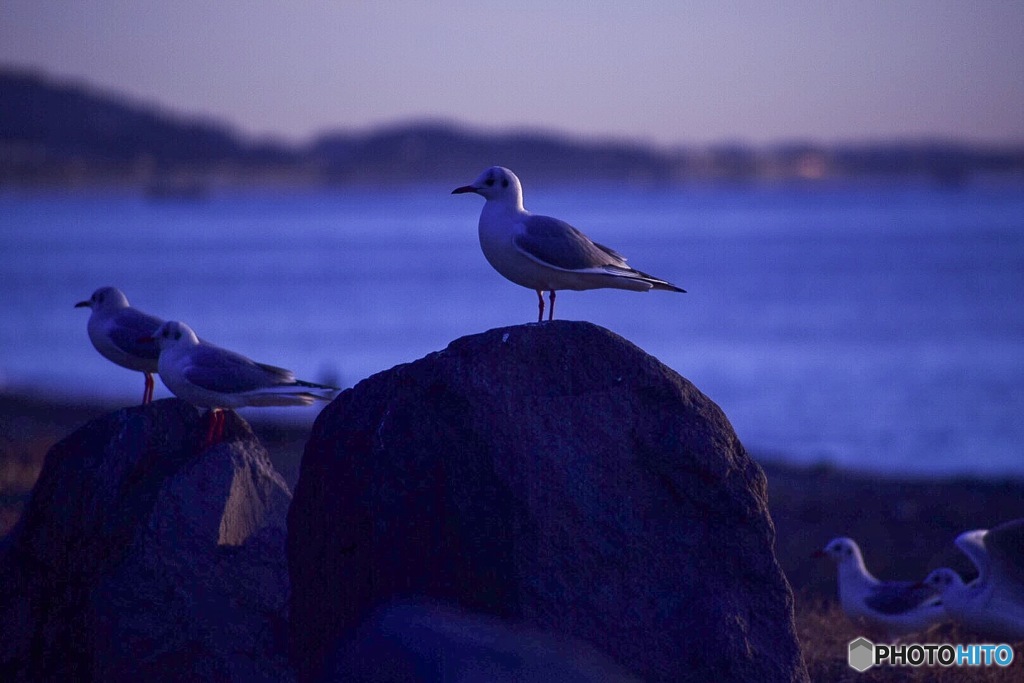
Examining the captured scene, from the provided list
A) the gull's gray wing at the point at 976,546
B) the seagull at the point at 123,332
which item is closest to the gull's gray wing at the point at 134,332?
the seagull at the point at 123,332

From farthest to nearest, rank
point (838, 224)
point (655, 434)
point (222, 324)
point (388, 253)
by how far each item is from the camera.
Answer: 1. point (838, 224)
2. point (388, 253)
3. point (222, 324)
4. point (655, 434)

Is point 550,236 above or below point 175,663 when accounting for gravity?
above

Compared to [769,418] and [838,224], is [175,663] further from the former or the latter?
[838,224]

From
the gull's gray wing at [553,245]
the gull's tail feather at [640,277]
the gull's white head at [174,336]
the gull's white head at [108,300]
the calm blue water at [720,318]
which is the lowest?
the calm blue water at [720,318]

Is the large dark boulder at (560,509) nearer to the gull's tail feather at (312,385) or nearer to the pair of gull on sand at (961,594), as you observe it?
the gull's tail feather at (312,385)

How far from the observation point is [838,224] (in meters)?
152

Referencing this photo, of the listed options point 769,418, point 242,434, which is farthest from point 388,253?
point 242,434

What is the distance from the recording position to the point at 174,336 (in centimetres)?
805

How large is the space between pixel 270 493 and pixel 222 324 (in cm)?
4067

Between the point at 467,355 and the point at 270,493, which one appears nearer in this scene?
the point at 467,355

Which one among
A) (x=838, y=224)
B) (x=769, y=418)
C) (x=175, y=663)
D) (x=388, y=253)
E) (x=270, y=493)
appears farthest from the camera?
(x=838, y=224)

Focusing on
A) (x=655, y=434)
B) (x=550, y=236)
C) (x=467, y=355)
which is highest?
(x=550, y=236)

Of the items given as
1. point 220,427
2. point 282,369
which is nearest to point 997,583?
point 282,369

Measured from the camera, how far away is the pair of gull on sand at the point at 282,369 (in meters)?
6.77
